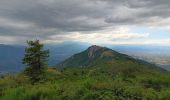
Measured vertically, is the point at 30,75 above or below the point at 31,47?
below

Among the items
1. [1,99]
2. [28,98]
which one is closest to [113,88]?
[28,98]

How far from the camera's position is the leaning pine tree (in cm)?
3966

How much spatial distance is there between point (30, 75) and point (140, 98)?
23.8 metres

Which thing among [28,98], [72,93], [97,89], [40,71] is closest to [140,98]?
[97,89]

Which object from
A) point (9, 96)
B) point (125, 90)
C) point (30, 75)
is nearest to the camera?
point (9, 96)

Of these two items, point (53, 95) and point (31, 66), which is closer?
point (53, 95)

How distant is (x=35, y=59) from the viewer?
132 feet

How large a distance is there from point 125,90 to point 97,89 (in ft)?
6.21

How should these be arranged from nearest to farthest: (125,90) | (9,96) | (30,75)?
(9,96) < (125,90) < (30,75)

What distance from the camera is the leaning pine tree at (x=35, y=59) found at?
3966 cm

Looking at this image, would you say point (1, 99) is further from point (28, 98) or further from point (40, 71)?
point (40, 71)

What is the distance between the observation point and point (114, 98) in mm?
17859

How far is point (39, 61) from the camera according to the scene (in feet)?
133

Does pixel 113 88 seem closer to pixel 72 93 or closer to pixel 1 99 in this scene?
pixel 72 93
